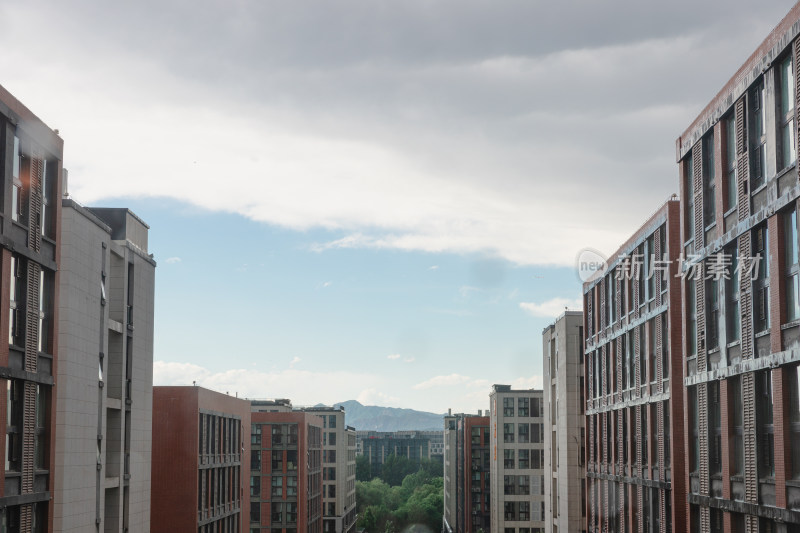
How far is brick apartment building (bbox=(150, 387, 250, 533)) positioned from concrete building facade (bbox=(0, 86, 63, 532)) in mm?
30311

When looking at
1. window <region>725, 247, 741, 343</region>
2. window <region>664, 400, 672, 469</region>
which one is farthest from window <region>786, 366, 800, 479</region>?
window <region>664, 400, 672, 469</region>

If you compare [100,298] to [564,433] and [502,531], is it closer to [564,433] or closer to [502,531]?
[564,433]

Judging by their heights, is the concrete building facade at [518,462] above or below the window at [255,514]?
above

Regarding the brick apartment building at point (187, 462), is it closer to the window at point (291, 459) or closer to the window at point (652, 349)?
the window at point (291, 459)

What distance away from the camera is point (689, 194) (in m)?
37.3

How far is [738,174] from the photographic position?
3117cm

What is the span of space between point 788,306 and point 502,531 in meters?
81.2

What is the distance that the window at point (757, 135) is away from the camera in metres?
29.4

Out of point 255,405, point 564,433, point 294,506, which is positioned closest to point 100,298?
point 564,433

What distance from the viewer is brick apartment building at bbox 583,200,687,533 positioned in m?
40.2

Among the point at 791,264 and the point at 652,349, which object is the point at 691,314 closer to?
the point at 652,349

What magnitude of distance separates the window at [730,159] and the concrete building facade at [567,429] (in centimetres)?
3434

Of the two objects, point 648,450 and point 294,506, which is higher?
point 648,450

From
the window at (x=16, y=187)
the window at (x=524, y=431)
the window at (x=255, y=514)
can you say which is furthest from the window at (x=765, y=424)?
the window at (x=255, y=514)
